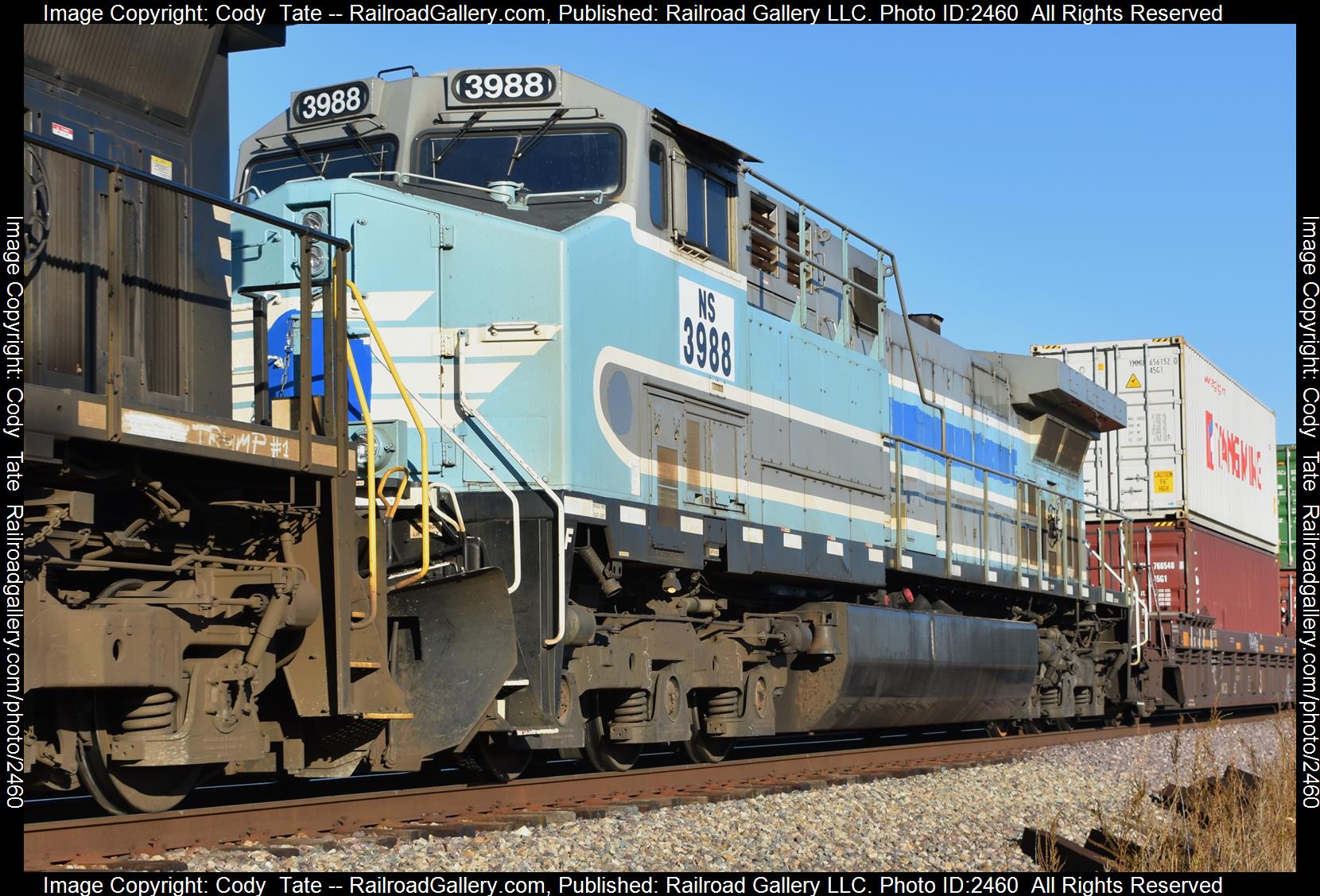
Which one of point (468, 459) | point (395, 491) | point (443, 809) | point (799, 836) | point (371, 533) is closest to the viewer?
point (371, 533)

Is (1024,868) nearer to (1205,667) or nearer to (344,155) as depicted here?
(344,155)

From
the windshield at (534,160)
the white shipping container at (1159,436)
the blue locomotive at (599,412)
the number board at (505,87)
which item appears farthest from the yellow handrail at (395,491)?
the white shipping container at (1159,436)

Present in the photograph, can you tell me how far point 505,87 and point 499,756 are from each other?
3853mm

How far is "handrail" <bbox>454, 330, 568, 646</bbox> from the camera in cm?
773

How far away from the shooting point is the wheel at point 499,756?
835 cm

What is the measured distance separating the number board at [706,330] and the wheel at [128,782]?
13.4ft

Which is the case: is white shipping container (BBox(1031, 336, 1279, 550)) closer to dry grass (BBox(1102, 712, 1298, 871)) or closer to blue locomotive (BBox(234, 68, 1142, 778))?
blue locomotive (BBox(234, 68, 1142, 778))

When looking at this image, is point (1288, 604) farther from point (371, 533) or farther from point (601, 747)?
point (371, 533)

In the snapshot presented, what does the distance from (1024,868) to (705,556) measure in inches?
125

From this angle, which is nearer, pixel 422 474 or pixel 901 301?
pixel 422 474

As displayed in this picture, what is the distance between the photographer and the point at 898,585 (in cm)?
1277

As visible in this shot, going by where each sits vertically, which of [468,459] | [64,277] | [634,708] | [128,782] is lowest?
[634,708]

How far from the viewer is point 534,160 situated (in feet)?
29.3

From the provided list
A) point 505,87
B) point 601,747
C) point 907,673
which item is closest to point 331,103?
point 505,87
